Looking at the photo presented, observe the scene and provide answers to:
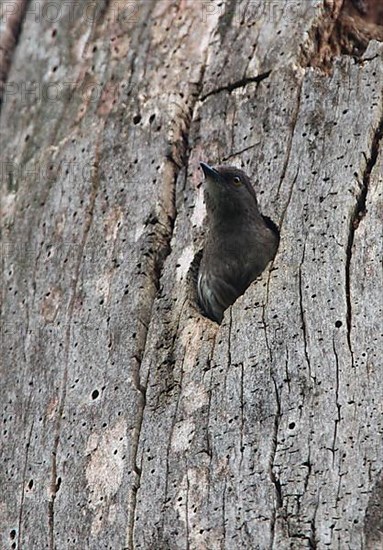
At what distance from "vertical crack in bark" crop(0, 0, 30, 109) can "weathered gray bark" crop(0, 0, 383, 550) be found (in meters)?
0.21

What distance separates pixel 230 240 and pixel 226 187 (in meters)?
0.43

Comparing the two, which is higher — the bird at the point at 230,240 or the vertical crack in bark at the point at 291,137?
the vertical crack in bark at the point at 291,137

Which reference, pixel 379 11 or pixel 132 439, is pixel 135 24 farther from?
pixel 132 439

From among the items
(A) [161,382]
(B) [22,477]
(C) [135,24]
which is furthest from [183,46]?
(B) [22,477]

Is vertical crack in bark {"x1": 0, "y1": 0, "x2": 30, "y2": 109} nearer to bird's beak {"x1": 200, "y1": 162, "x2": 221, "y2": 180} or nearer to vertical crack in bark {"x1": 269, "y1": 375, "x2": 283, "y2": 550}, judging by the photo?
bird's beak {"x1": 200, "y1": 162, "x2": 221, "y2": 180}

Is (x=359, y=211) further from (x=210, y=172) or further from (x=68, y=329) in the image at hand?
(x=68, y=329)

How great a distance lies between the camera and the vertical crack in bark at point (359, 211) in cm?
490

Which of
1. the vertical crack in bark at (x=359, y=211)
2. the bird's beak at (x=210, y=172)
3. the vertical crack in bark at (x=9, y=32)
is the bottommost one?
the vertical crack in bark at (x=359, y=211)

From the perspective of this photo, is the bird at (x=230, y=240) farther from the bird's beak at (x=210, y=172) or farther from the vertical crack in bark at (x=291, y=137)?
the vertical crack in bark at (x=291, y=137)

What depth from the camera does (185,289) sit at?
217 inches

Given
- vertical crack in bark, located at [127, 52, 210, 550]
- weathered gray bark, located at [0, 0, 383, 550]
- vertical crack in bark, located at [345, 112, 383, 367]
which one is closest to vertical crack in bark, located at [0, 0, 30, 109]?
weathered gray bark, located at [0, 0, 383, 550]

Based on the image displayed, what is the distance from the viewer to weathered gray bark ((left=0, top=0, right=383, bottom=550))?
4621 millimetres

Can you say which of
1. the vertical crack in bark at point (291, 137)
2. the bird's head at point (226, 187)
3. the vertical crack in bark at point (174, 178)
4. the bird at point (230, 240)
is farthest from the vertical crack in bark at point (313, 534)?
the bird's head at point (226, 187)

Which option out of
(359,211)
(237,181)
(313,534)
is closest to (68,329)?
(237,181)
